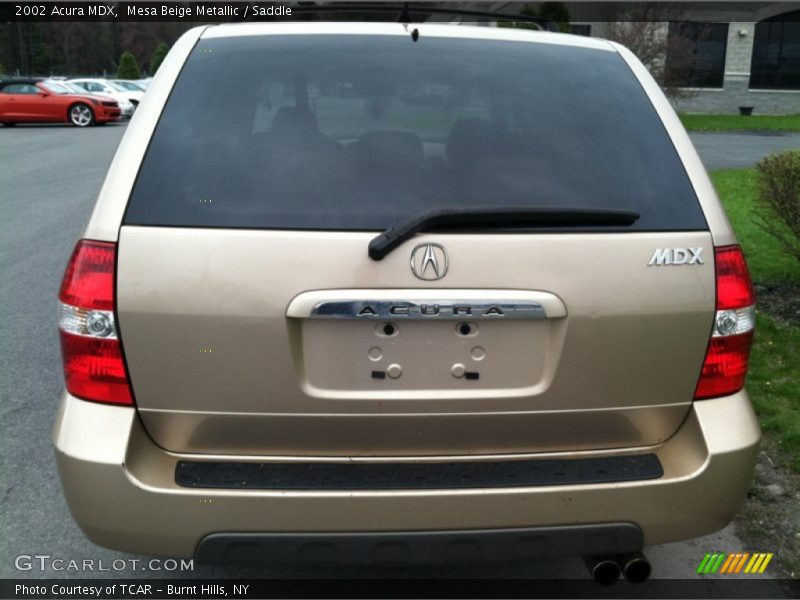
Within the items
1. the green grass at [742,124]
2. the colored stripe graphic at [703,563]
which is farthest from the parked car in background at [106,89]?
the colored stripe graphic at [703,563]

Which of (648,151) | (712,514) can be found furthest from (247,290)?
(712,514)

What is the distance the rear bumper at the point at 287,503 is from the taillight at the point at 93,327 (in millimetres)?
56

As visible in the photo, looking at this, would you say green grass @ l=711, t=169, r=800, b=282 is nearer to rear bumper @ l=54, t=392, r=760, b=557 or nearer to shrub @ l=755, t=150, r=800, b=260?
shrub @ l=755, t=150, r=800, b=260

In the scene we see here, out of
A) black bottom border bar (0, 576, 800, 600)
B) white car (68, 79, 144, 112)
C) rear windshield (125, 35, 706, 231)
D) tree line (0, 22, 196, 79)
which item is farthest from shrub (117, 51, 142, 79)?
rear windshield (125, 35, 706, 231)

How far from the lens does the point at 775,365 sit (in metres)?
5.00

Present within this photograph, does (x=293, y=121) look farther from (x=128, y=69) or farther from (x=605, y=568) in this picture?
(x=128, y=69)

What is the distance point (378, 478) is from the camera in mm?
2172

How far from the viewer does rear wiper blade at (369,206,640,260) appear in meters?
2.06

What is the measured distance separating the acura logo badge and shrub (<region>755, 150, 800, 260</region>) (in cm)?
465

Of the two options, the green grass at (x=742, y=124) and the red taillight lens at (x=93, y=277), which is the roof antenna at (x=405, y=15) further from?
the green grass at (x=742, y=124)

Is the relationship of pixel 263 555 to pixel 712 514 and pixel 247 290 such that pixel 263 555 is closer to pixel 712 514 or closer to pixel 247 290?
pixel 247 290

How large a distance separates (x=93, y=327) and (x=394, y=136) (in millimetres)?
1012

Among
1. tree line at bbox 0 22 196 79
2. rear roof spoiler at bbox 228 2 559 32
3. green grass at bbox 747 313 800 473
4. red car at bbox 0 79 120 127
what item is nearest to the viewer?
rear roof spoiler at bbox 228 2 559 32

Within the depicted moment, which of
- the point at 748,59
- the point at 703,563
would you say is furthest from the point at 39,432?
the point at 748,59
